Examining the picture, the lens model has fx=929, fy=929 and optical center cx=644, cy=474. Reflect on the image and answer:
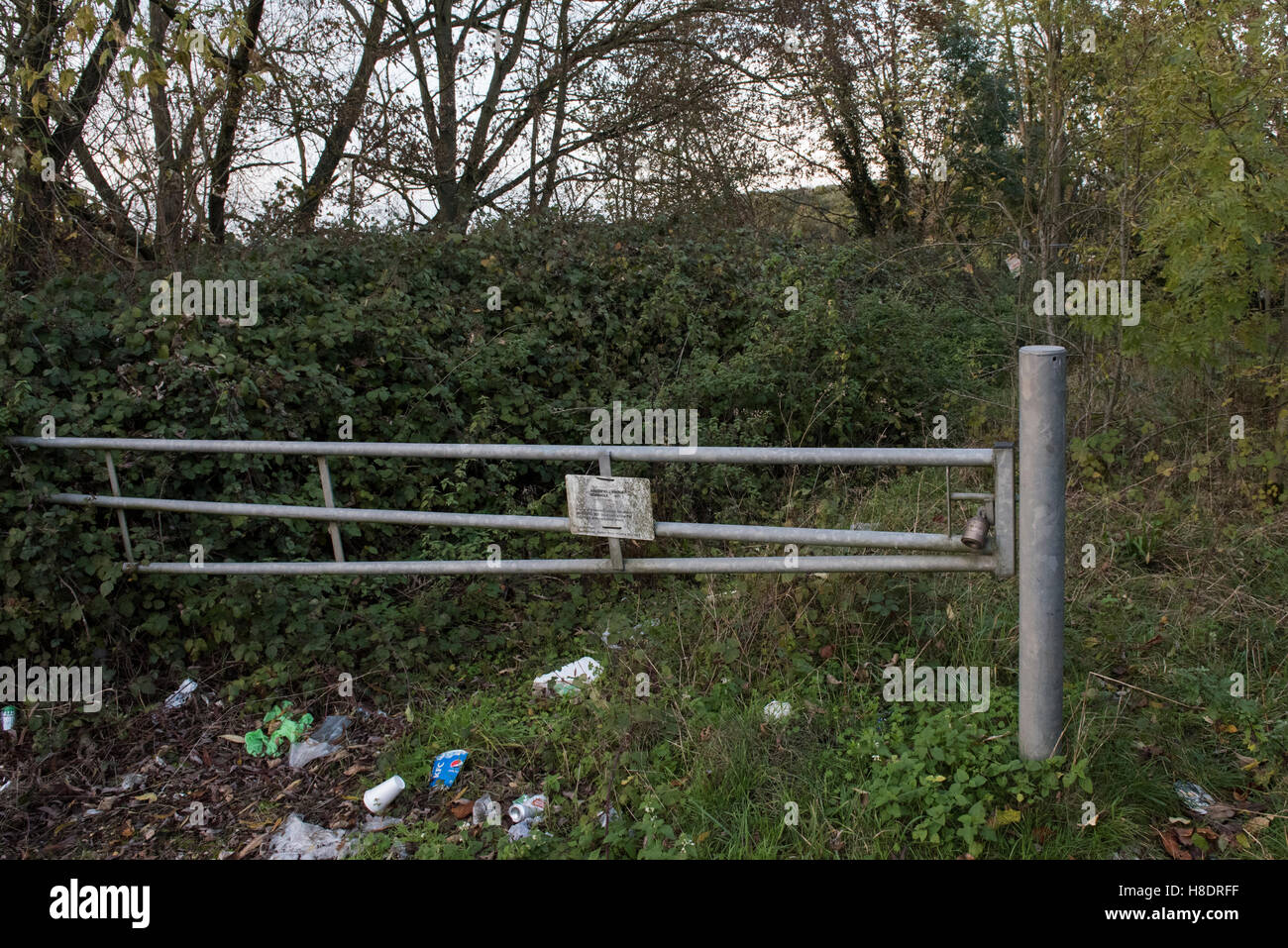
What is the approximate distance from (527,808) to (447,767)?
475 millimetres

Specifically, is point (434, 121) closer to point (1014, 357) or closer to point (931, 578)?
point (1014, 357)

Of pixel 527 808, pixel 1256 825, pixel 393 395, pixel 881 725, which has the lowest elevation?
pixel 527 808

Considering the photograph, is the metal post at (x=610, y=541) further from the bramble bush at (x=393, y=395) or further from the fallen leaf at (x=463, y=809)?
the bramble bush at (x=393, y=395)

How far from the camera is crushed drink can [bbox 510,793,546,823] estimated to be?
350 centimetres

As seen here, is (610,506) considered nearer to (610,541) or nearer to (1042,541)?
(610,541)

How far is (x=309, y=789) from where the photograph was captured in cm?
397

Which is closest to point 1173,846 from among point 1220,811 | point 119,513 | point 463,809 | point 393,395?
point 1220,811

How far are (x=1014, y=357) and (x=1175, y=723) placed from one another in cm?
490

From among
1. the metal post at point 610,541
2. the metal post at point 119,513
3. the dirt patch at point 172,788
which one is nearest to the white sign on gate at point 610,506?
the metal post at point 610,541

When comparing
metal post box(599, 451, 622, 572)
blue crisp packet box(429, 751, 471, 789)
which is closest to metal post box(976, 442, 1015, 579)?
metal post box(599, 451, 622, 572)

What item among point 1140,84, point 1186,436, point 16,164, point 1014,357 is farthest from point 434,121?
point 1186,436

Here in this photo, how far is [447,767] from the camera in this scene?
3822mm

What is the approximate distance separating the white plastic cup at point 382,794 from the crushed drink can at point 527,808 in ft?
1.65

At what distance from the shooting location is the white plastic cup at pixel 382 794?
144 inches
